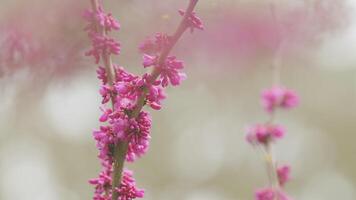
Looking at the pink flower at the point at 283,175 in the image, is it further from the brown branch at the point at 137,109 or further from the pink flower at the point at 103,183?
the brown branch at the point at 137,109

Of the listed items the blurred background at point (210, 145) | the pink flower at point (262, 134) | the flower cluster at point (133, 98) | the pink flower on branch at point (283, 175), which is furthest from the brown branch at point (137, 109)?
the blurred background at point (210, 145)

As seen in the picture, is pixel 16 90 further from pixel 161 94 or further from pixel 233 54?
pixel 233 54

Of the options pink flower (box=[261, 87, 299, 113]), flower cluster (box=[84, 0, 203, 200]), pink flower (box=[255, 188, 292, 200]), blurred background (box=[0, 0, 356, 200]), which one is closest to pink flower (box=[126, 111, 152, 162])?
flower cluster (box=[84, 0, 203, 200])

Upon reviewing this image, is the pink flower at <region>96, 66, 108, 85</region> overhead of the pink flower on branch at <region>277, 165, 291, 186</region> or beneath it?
beneath

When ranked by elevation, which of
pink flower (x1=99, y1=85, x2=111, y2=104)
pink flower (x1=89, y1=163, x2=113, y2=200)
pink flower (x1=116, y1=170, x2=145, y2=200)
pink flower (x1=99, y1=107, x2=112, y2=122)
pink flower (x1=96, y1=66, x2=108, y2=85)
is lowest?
pink flower (x1=116, y1=170, x2=145, y2=200)

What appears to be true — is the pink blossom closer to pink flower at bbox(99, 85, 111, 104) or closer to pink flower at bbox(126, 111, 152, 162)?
pink flower at bbox(99, 85, 111, 104)

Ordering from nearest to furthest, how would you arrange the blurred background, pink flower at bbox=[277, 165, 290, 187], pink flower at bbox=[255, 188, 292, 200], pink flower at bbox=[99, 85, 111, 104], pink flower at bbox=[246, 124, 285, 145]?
pink flower at bbox=[99, 85, 111, 104] → pink flower at bbox=[255, 188, 292, 200] → pink flower at bbox=[277, 165, 290, 187] → pink flower at bbox=[246, 124, 285, 145] → the blurred background

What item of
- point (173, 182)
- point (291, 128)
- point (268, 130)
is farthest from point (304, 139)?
point (268, 130)
